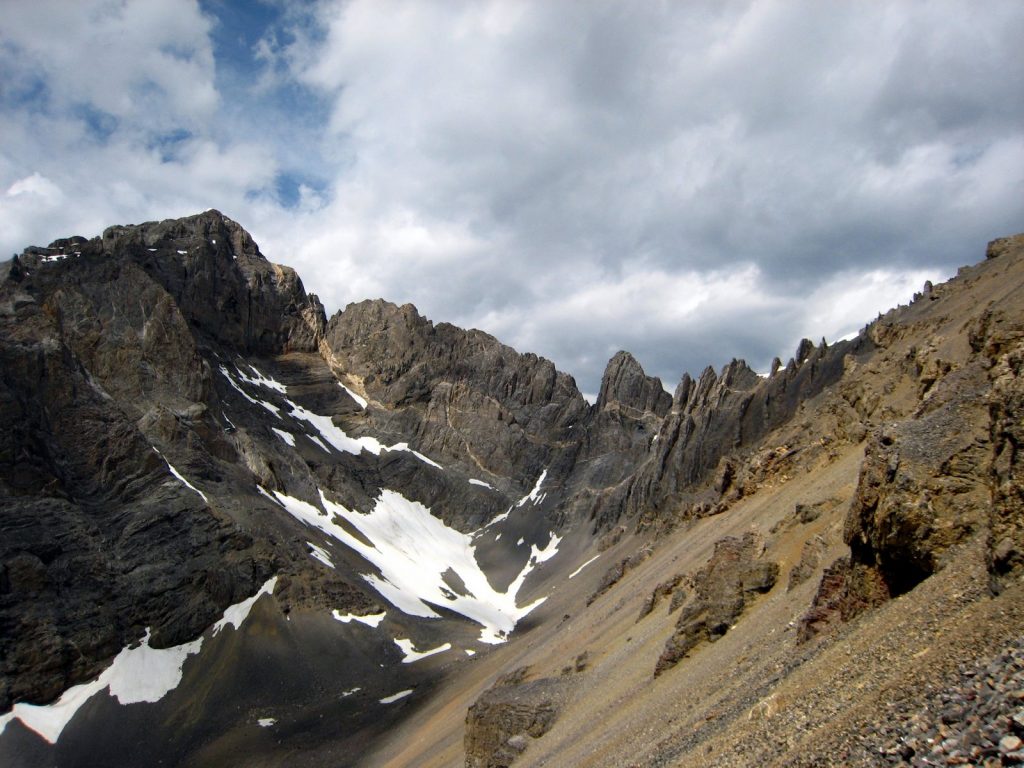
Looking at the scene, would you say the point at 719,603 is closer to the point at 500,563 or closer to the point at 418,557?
the point at 418,557

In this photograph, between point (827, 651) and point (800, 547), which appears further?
point (800, 547)

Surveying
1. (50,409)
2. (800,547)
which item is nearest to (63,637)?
(50,409)

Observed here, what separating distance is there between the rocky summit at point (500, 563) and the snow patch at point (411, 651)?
51 cm

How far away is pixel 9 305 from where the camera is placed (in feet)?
368

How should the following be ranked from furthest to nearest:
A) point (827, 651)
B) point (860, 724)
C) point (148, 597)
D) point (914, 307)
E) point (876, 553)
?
point (148, 597), point (914, 307), point (876, 553), point (827, 651), point (860, 724)

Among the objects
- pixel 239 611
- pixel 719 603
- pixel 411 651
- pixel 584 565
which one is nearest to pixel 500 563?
pixel 584 565

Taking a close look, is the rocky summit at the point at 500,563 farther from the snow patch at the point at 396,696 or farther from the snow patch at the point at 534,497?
the snow patch at the point at 534,497

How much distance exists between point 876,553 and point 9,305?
12934 centimetres

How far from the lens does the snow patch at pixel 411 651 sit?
98.1m

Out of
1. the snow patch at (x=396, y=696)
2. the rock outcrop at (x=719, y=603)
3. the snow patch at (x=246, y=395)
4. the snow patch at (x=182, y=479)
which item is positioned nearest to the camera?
the rock outcrop at (x=719, y=603)

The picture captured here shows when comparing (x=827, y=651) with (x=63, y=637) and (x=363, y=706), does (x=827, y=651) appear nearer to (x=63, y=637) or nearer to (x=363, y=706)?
(x=363, y=706)

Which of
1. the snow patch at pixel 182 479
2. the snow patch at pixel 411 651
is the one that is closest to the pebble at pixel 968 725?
the snow patch at pixel 411 651

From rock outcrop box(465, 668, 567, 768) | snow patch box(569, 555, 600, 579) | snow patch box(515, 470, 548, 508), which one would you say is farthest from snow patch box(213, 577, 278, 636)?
snow patch box(515, 470, 548, 508)

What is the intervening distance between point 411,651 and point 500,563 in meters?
69.1
